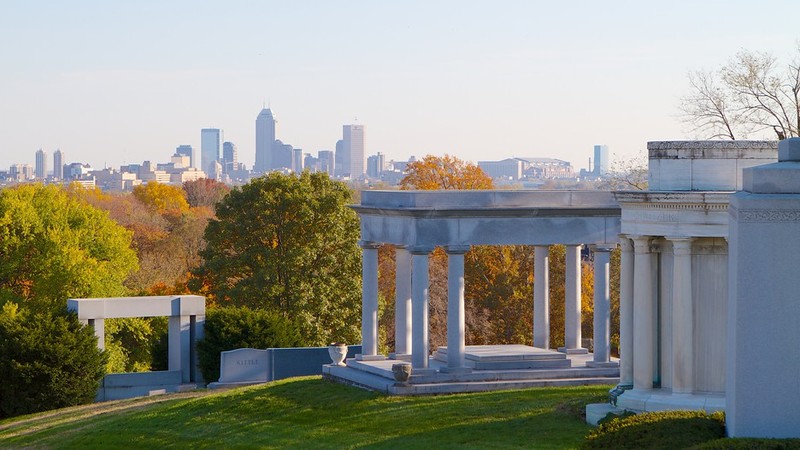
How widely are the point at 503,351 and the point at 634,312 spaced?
9.77 metres

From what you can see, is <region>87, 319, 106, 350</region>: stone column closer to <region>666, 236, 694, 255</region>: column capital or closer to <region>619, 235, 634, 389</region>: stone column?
<region>619, 235, 634, 389</region>: stone column

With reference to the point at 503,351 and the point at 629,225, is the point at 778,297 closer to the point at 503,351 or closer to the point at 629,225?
the point at 629,225

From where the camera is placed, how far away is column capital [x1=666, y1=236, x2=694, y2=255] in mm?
28297

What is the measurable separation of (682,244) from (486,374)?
996cm

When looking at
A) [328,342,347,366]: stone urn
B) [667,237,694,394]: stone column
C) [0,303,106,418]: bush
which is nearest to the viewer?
[667,237,694,394]: stone column

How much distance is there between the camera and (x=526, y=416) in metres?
30.8

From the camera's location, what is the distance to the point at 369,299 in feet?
129

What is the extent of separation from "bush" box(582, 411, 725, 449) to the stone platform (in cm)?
1381

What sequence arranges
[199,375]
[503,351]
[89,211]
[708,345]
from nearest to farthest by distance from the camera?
1. [708,345]
2. [503,351]
3. [199,375]
4. [89,211]

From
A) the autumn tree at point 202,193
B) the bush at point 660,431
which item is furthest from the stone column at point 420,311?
the autumn tree at point 202,193

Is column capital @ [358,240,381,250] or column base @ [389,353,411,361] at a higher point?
column capital @ [358,240,381,250]

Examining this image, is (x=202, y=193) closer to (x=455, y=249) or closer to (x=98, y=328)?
(x=98, y=328)

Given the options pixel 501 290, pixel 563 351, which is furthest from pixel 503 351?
pixel 501 290

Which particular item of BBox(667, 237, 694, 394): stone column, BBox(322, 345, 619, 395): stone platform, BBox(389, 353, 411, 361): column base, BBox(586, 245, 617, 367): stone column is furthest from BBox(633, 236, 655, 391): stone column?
BBox(389, 353, 411, 361): column base
